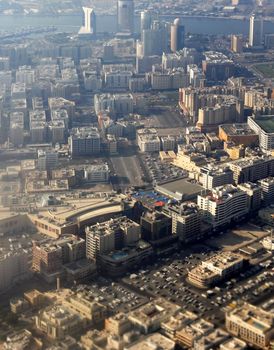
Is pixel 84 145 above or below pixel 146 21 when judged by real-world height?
below

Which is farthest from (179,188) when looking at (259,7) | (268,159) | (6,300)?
(259,7)

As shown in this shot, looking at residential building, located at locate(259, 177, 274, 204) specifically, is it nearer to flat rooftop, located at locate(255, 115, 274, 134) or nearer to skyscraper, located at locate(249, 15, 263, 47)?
flat rooftop, located at locate(255, 115, 274, 134)

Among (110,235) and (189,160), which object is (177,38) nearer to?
(189,160)

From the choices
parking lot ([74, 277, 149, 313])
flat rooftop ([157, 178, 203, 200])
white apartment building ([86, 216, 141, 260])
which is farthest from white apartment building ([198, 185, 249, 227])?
parking lot ([74, 277, 149, 313])

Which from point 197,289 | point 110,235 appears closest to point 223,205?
point 110,235

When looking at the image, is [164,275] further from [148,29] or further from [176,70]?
[148,29]
